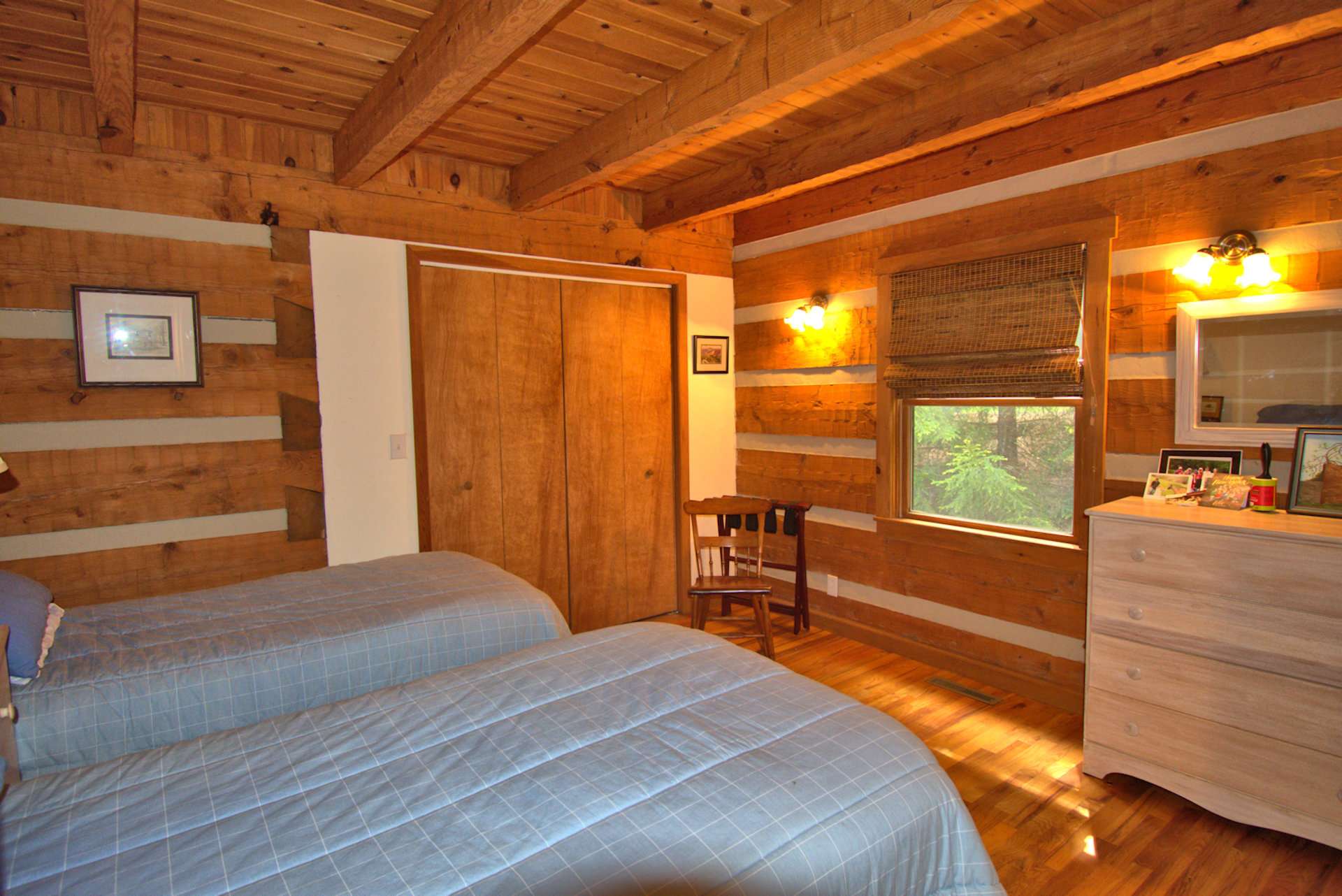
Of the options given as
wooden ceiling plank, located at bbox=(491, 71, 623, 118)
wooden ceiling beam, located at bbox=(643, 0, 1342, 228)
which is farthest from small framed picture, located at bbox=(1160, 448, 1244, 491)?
wooden ceiling plank, located at bbox=(491, 71, 623, 118)

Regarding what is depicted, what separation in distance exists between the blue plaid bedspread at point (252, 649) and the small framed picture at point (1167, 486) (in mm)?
2178

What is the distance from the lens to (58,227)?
8.59 ft

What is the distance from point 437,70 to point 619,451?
235cm

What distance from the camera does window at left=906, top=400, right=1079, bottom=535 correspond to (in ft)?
9.86

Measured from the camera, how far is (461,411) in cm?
353

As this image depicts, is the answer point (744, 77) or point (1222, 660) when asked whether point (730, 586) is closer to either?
point (1222, 660)

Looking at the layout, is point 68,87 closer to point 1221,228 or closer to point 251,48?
point 251,48

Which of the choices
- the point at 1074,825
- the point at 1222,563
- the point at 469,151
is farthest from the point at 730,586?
the point at 469,151

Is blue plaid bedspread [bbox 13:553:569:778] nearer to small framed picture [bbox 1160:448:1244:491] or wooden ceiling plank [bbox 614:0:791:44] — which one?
wooden ceiling plank [bbox 614:0:791:44]

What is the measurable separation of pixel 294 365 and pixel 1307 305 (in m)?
3.85

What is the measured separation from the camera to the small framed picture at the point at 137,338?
2656 millimetres

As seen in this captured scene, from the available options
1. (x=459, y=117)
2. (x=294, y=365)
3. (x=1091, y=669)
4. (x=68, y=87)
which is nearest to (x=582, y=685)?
(x=1091, y=669)

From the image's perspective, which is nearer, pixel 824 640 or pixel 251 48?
pixel 251 48

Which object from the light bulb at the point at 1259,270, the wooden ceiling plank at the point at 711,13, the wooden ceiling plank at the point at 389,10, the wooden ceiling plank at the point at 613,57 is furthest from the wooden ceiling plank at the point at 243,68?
the light bulb at the point at 1259,270
